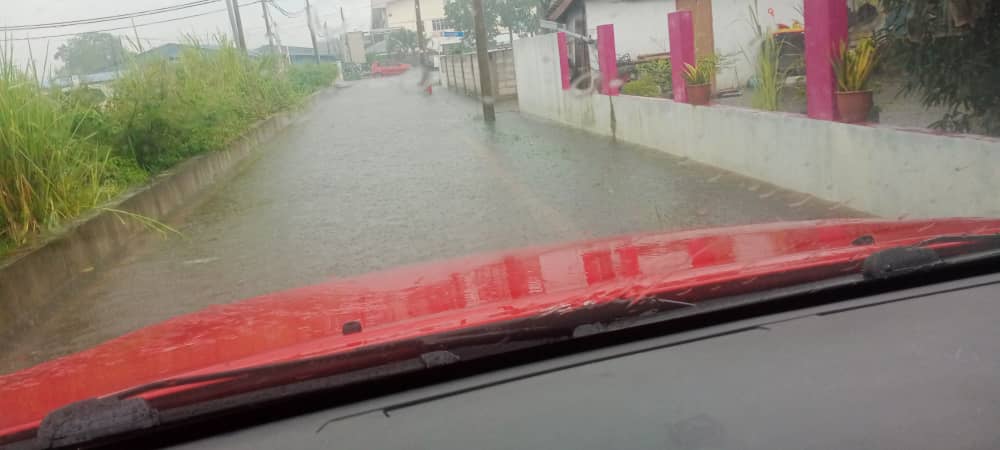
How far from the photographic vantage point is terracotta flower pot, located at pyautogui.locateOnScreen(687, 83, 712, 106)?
409 inches

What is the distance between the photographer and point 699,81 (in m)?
10.5

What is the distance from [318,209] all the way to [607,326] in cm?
734

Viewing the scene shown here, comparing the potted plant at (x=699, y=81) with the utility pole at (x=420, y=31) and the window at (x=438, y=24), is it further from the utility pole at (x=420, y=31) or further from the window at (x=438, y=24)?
the utility pole at (x=420, y=31)

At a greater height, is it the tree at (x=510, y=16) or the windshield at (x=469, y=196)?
the tree at (x=510, y=16)

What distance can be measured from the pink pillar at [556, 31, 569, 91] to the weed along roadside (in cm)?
647

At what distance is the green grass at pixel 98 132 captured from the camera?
22.2 ft

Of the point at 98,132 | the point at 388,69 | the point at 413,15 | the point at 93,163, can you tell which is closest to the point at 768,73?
the point at 93,163

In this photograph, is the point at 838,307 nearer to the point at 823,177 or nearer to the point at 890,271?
the point at 890,271

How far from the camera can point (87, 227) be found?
7305 mm

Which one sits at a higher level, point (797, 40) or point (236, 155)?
point (797, 40)

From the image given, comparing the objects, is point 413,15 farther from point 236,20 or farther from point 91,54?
point 91,54

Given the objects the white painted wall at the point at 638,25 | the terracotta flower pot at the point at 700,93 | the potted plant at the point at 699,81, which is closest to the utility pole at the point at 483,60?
the white painted wall at the point at 638,25

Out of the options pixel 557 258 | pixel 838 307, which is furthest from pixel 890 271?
pixel 557 258

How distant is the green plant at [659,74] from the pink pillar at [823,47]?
511 centimetres
